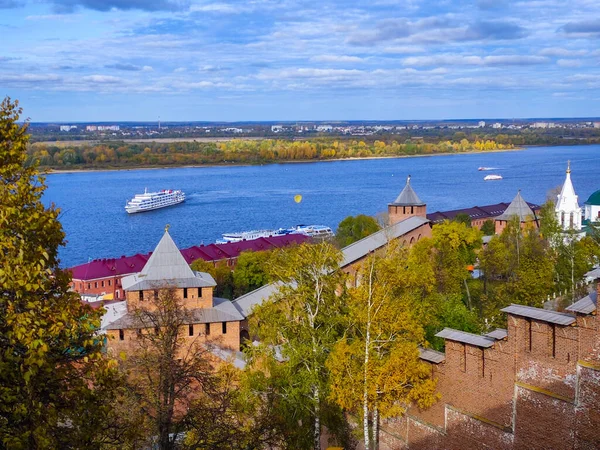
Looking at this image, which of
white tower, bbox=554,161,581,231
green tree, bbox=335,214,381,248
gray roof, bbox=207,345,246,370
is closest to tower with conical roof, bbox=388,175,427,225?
green tree, bbox=335,214,381,248

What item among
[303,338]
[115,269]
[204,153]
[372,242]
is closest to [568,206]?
[372,242]

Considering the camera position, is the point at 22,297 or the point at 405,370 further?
the point at 405,370

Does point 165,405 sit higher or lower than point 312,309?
lower

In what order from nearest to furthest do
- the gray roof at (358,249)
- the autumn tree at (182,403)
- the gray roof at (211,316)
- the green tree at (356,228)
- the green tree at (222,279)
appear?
the autumn tree at (182,403)
the gray roof at (211,316)
the gray roof at (358,249)
the green tree at (222,279)
the green tree at (356,228)

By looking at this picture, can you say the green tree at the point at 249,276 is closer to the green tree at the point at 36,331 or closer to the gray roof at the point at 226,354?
the gray roof at the point at 226,354

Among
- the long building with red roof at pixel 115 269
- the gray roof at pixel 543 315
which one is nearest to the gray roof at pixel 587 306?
the gray roof at pixel 543 315

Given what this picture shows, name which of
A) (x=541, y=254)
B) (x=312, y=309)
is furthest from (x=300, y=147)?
(x=312, y=309)

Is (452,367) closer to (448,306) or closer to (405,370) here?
(405,370)
